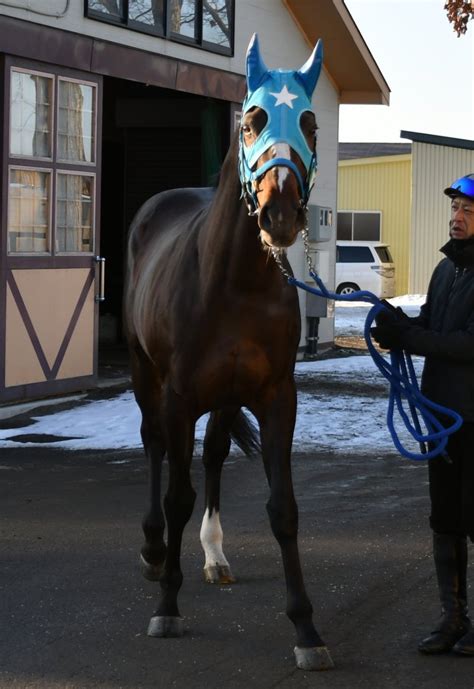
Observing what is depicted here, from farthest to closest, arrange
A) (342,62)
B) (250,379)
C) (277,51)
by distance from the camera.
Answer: (342,62) < (277,51) < (250,379)

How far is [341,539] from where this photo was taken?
7.25 metres

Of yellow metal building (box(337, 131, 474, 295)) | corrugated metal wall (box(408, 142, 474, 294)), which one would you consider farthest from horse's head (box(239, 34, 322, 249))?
corrugated metal wall (box(408, 142, 474, 294))

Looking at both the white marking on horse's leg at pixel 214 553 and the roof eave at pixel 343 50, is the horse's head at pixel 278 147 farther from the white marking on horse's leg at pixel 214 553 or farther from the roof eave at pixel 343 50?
the roof eave at pixel 343 50

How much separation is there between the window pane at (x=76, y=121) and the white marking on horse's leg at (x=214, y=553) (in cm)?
719

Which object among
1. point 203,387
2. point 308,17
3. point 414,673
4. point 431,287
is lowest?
point 414,673

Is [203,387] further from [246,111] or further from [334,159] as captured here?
[334,159]

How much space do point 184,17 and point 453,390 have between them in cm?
1049

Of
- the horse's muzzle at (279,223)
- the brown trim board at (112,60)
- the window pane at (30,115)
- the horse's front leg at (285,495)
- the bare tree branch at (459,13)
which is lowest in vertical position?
the horse's front leg at (285,495)

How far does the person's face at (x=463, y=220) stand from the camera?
526 cm

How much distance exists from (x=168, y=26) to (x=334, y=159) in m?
5.12

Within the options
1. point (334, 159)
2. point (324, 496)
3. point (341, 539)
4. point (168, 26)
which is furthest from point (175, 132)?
point (341, 539)

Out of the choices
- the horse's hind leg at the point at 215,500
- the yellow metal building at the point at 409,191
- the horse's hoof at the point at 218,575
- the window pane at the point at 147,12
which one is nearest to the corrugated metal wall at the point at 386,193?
the yellow metal building at the point at 409,191

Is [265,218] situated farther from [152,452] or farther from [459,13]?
[459,13]

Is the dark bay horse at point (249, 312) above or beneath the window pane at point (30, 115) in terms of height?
beneath
